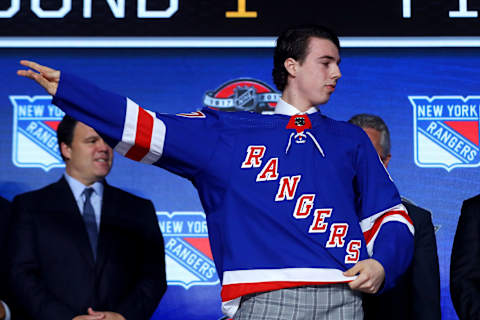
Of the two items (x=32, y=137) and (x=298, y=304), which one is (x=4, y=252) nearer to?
(x=32, y=137)

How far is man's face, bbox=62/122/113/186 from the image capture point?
4.03 metres

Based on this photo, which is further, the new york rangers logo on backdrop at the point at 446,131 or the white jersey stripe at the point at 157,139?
the new york rangers logo on backdrop at the point at 446,131

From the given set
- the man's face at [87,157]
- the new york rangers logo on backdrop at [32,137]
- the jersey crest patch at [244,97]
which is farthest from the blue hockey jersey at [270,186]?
the new york rangers logo on backdrop at [32,137]

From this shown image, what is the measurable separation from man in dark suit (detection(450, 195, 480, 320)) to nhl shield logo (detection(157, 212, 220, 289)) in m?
1.50

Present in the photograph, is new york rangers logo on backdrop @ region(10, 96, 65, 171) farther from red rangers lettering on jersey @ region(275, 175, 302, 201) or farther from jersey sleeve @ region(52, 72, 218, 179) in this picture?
red rangers lettering on jersey @ region(275, 175, 302, 201)

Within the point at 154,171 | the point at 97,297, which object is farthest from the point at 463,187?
the point at 97,297

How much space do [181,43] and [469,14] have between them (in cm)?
161

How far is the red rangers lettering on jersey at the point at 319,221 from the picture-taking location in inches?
94.7

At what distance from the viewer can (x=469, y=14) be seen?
451cm

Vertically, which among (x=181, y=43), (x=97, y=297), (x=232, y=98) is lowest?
(x=97, y=297)

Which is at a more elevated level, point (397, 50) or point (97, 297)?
point (397, 50)

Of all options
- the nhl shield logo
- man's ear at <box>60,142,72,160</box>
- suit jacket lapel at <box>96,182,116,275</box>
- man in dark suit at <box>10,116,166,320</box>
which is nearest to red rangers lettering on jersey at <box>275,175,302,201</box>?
man in dark suit at <box>10,116,166,320</box>

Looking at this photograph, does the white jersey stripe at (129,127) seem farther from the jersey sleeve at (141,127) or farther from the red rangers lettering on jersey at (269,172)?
the red rangers lettering on jersey at (269,172)

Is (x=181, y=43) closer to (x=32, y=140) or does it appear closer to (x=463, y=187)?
(x=32, y=140)
